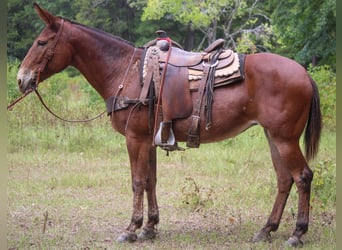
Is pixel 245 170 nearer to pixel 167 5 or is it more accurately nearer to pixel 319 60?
pixel 319 60

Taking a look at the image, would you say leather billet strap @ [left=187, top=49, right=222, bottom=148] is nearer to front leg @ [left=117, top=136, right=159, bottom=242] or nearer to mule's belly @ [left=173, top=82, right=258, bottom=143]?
mule's belly @ [left=173, top=82, right=258, bottom=143]

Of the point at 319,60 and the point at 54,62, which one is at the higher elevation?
the point at 54,62

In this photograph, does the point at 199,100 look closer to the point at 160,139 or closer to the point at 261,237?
the point at 160,139

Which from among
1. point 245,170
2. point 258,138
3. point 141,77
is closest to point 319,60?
point 258,138

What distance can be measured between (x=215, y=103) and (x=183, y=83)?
0.35 metres

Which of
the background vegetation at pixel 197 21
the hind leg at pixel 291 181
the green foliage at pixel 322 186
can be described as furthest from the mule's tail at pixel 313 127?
the background vegetation at pixel 197 21

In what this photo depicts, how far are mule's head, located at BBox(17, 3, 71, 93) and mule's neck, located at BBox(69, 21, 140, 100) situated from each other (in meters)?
0.15

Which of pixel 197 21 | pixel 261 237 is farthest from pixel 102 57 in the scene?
pixel 197 21

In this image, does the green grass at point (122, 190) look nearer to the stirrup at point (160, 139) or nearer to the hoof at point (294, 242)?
the hoof at point (294, 242)

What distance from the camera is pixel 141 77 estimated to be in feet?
16.1

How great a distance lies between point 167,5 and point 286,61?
15336 millimetres

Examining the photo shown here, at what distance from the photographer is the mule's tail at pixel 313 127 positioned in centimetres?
469

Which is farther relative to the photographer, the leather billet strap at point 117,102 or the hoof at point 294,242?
the leather billet strap at point 117,102

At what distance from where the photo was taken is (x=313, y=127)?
4.75m
